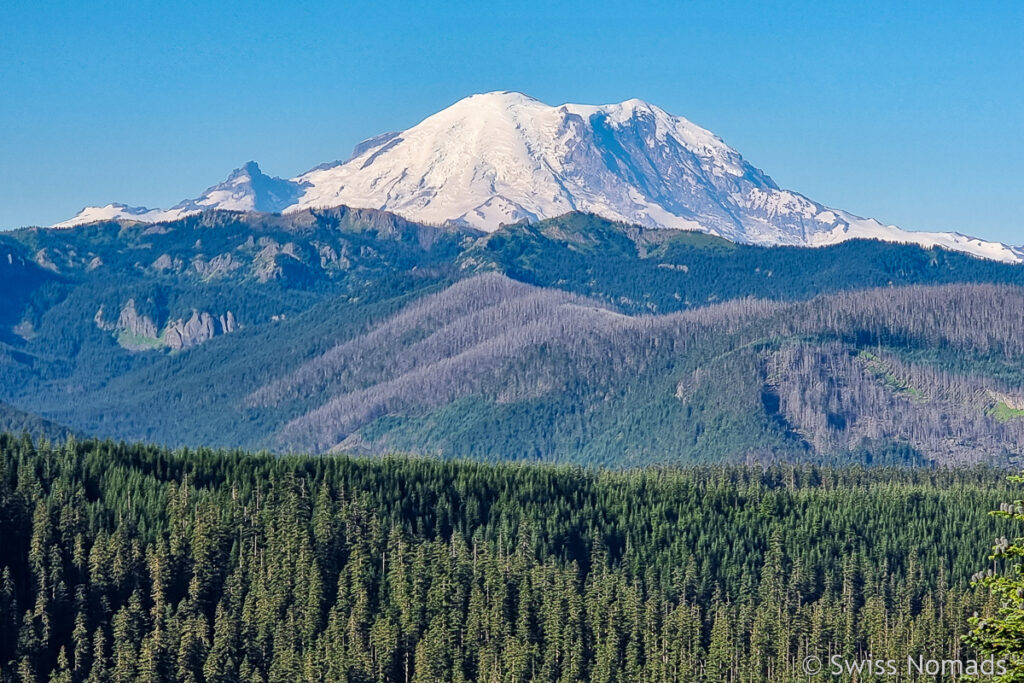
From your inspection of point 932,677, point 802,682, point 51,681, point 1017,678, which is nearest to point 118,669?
point 51,681

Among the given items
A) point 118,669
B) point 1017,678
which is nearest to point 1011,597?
point 1017,678

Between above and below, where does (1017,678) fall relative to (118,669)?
above

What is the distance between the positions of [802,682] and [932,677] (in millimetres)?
13357

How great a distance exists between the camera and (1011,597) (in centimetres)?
7494

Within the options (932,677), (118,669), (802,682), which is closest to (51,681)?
(118,669)

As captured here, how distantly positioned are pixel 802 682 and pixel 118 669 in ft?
233

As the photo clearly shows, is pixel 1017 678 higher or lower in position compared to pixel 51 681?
higher

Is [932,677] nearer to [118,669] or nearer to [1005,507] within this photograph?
[118,669]

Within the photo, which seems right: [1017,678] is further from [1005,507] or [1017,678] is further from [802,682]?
[802,682]

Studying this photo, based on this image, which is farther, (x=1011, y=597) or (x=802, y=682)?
(x=802, y=682)

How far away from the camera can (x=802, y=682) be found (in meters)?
200

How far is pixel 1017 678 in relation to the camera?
249 ft

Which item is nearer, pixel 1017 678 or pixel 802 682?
pixel 1017 678

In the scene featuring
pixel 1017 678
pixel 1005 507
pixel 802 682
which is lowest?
pixel 802 682
